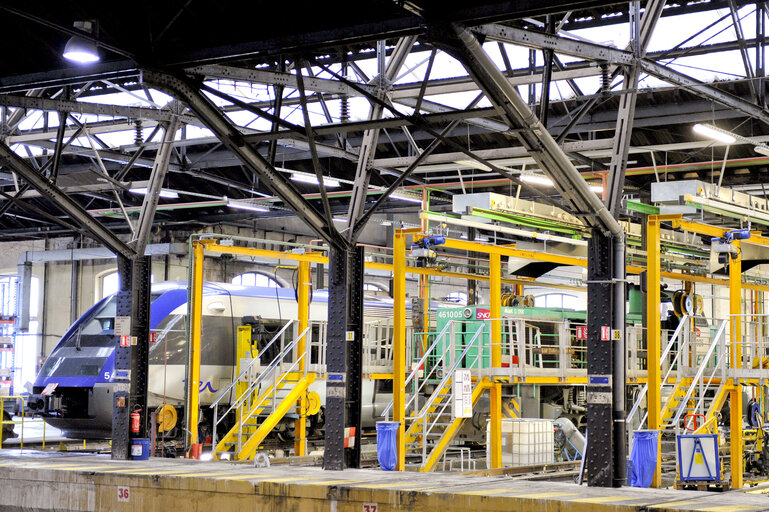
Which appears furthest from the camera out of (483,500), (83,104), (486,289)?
(486,289)

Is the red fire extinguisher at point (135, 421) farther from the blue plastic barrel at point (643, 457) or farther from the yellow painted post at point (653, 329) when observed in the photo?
the yellow painted post at point (653, 329)

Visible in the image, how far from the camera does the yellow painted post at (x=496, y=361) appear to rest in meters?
19.8

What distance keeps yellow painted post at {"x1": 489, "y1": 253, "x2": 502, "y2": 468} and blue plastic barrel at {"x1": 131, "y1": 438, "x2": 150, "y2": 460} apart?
22.8ft

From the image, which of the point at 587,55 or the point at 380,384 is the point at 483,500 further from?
the point at 380,384

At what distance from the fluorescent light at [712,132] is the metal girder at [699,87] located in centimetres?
48

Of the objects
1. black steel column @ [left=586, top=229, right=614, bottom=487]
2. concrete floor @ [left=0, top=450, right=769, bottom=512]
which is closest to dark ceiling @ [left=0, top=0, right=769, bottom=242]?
black steel column @ [left=586, top=229, right=614, bottom=487]

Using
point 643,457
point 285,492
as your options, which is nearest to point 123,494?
point 285,492

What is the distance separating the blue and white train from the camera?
21078 mm

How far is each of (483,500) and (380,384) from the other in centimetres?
1498

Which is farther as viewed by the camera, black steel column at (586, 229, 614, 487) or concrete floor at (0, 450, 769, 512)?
black steel column at (586, 229, 614, 487)

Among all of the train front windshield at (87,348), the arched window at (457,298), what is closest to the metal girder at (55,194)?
the train front windshield at (87,348)

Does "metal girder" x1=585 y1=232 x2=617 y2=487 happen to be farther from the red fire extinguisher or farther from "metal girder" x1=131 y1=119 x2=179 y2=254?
the red fire extinguisher

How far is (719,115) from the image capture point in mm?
20250

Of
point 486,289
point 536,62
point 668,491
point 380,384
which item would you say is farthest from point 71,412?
point 486,289
